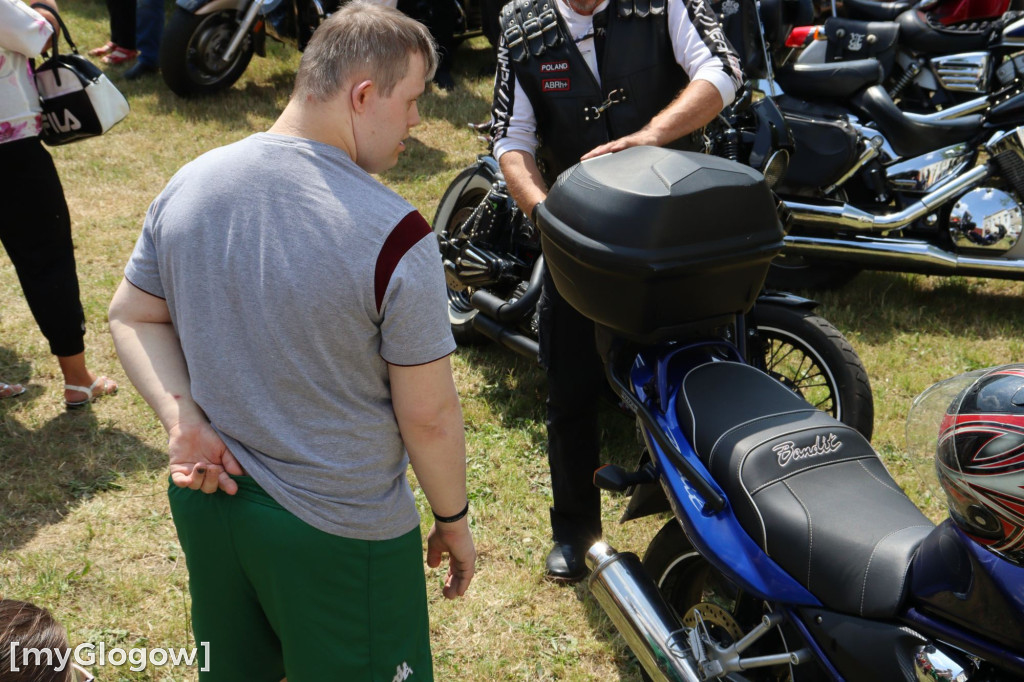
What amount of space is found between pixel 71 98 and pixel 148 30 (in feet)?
16.6

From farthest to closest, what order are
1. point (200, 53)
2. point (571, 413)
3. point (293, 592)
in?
point (200, 53)
point (571, 413)
point (293, 592)

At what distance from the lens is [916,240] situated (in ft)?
14.7

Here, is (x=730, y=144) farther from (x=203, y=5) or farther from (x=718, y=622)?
(x=203, y=5)

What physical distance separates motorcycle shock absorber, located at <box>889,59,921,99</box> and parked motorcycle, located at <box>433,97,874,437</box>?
1091 millimetres

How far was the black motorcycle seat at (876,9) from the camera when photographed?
5.30m

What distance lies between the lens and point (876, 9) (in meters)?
5.36

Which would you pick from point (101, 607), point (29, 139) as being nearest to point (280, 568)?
point (101, 607)

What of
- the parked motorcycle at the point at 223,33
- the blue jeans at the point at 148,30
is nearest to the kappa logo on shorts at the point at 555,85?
the parked motorcycle at the point at 223,33

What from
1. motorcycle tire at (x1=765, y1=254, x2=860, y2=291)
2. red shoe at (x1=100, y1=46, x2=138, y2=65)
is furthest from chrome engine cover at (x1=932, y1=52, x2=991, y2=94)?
red shoe at (x1=100, y1=46, x2=138, y2=65)

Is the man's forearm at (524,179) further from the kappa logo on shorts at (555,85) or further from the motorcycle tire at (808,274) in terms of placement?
the motorcycle tire at (808,274)

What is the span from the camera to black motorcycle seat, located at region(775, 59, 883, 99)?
4719 mm

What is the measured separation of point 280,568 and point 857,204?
153 inches

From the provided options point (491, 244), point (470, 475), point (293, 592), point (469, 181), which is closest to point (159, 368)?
point (293, 592)

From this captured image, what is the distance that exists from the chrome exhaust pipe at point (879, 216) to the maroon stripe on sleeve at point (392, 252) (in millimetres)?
3291
